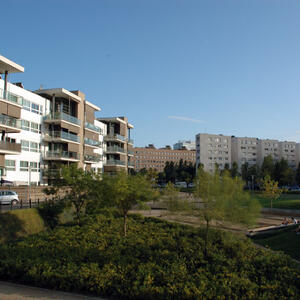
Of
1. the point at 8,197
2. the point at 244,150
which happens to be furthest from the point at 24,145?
the point at 244,150

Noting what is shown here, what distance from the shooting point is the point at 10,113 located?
103 ft

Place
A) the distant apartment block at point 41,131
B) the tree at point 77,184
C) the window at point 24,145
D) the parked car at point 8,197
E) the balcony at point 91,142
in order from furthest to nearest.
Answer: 1. the balcony at point 91,142
2. the window at point 24,145
3. the distant apartment block at point 41,131
4. the parked car at point 8,197
5. the tree at point 77,184

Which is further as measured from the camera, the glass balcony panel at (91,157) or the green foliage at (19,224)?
the glass balcony panel at (91,157)

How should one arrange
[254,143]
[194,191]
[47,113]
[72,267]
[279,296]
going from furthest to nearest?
[254,143], [47,113], [194,191], [72,267], [279,296]

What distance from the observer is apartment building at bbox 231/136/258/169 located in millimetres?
110938

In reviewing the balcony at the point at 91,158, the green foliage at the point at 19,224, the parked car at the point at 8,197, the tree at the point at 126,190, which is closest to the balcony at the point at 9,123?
the parked car at the point at 8,197

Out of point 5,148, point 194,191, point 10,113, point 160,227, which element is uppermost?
point 10,113

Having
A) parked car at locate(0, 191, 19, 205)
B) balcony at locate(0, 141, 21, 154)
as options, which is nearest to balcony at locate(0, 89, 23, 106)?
balcony at locate(0, 141, 21, 154)

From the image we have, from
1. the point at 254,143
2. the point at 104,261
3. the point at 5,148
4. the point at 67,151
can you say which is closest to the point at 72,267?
the point at 104,261

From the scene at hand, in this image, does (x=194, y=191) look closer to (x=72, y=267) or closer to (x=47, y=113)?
(x=72, y=267)

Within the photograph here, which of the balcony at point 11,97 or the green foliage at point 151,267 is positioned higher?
the balcony at point 11,97

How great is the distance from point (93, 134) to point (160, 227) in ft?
112

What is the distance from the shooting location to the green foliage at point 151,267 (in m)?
8.35

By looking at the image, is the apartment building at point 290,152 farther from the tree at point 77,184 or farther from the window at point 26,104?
the tree at point 77,184
